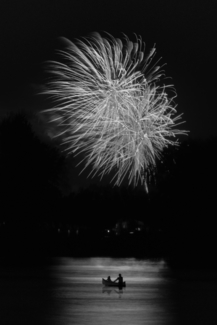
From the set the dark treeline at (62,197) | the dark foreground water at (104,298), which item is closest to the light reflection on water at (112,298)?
the dark foreground water at (104,298)

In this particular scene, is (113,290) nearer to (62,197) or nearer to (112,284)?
(112,284)

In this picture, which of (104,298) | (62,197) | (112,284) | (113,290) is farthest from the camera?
(62,197)

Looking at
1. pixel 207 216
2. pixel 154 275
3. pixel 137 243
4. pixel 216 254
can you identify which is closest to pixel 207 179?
pixel 207 216

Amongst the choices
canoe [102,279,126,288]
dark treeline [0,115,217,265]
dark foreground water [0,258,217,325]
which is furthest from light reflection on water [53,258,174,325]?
dark treeline [0,115,217,265]

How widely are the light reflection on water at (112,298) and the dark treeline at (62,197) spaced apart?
18346mm

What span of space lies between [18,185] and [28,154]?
3180 mm

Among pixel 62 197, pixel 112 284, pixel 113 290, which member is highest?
pixel 62 197

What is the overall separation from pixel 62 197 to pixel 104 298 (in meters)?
50.5

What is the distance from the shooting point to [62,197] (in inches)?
3049

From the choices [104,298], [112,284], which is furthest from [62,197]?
[104,298]

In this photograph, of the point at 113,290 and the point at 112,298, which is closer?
the point at 112,298

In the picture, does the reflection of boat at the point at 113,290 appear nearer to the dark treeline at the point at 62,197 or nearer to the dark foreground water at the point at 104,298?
the dark foreground water at the point at 104,298

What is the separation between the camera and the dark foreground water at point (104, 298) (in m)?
21.5

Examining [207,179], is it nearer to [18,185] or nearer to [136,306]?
[18,185]
